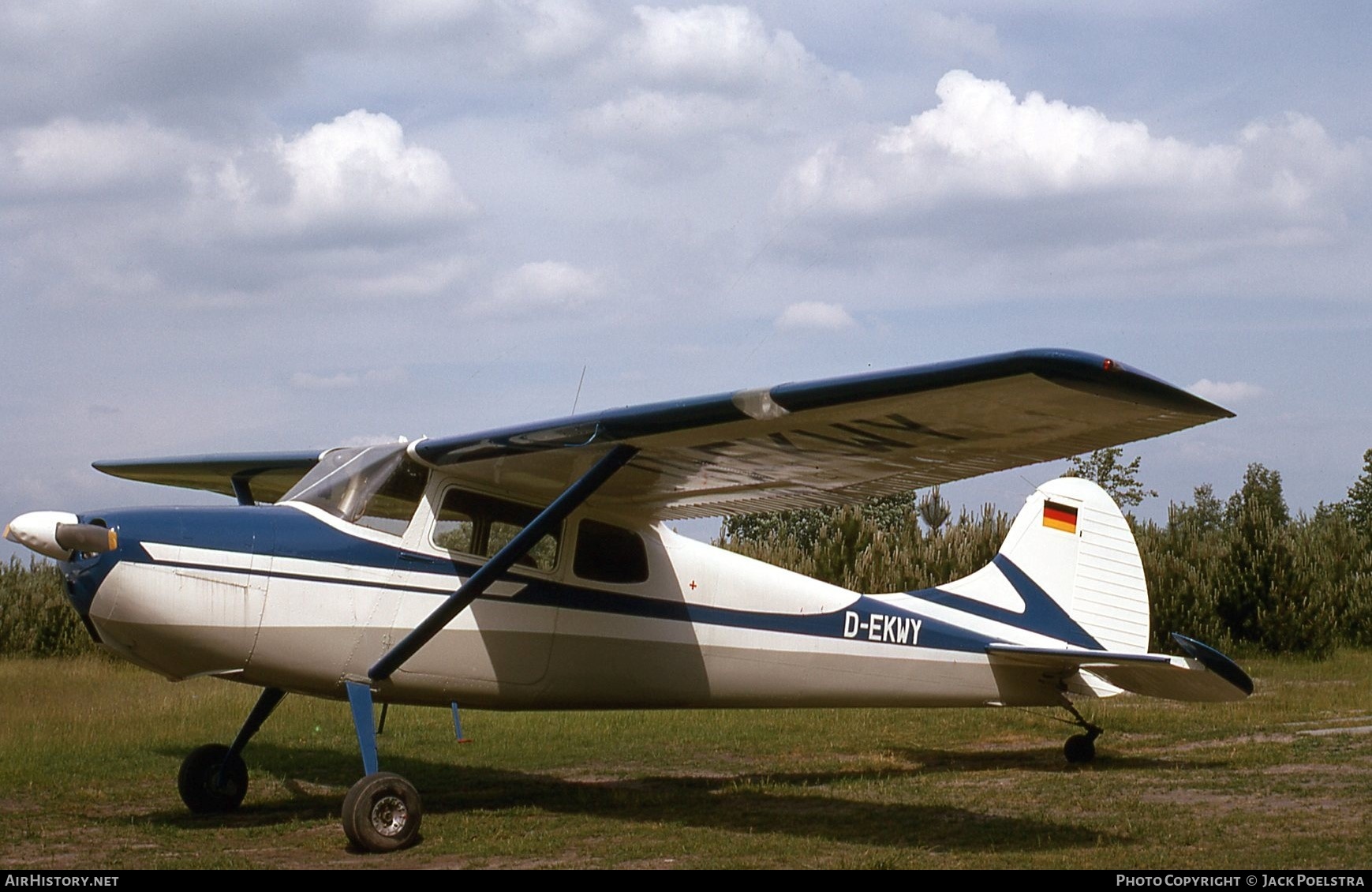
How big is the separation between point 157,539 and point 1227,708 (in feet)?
39.0

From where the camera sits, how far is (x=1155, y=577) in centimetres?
2300

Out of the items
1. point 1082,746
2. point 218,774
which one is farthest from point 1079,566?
point 218,774

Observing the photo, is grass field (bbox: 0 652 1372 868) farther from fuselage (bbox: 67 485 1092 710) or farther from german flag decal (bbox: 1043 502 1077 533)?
german flag decal (bbox: 1043 502 1077 533)

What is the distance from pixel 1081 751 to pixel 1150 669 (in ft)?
4.62

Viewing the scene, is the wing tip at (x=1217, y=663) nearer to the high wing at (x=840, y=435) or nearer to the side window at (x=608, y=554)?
the high wing at (x=840, y=435)

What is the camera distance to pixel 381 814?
7.18 m

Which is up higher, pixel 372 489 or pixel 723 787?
pixel 372 489

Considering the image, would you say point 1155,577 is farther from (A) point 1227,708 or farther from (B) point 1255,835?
(B) point 1255,835

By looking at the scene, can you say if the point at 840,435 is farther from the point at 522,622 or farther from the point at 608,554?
the point at 522,622

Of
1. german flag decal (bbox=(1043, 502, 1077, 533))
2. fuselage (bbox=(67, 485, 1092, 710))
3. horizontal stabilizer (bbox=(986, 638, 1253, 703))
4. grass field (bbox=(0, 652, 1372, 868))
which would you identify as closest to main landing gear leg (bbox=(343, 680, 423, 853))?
grass field (bbox=(0, 652, 1372, 868))

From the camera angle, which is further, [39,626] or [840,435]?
[39,626]

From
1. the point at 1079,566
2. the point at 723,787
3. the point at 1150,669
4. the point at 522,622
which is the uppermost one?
the point at 1079,566

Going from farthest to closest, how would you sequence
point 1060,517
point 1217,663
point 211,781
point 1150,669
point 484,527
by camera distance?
point 1060,517 < point 1150,669 < point 1217,663 < point 211,781 < point 484,527

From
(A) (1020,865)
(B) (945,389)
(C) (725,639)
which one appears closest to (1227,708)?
(C) (725,639)
